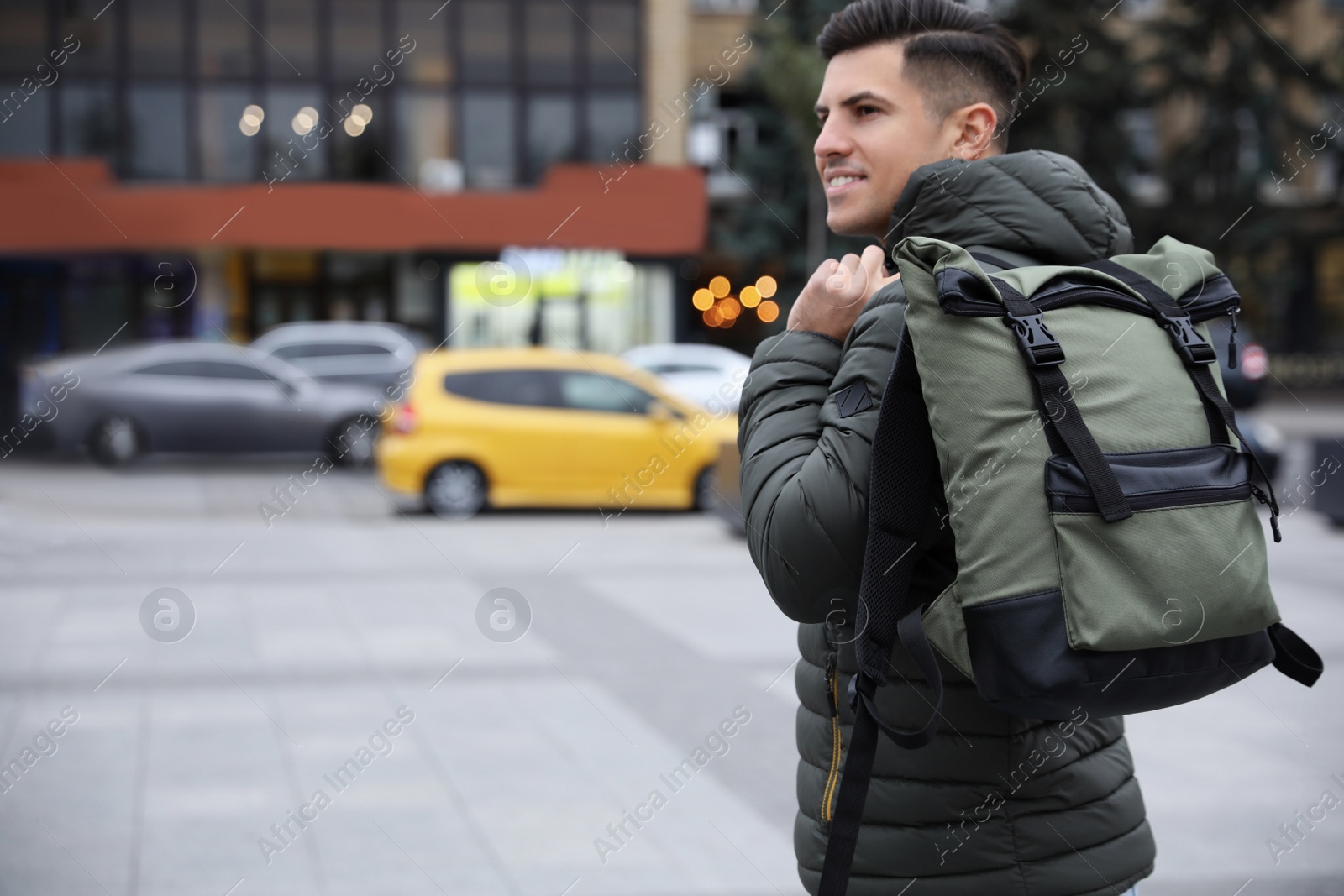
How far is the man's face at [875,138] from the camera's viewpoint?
6.28 feet

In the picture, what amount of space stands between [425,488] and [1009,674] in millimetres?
12878

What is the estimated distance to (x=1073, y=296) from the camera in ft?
5.23

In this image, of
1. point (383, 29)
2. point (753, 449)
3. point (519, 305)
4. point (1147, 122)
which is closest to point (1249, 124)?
point (1147, 122)

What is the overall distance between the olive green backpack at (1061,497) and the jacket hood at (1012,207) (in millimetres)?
91

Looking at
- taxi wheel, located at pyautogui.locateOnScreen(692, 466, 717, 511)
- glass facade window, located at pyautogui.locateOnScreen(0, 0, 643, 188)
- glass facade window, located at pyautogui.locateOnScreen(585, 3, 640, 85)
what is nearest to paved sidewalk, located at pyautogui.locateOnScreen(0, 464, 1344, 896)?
taxi wheel, located at pyautogui.locateOnScreen(692, 466, 717, 511)

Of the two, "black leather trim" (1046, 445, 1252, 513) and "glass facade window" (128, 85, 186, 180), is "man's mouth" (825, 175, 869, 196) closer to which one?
"black leather trim" (1046, 445, 1252, 513)

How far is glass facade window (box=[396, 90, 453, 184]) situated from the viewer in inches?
1073

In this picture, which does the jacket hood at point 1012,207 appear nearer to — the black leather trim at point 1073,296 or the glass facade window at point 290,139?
the black leather trim at point 1073,296

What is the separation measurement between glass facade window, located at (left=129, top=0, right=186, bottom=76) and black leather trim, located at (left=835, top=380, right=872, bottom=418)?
88.5ft

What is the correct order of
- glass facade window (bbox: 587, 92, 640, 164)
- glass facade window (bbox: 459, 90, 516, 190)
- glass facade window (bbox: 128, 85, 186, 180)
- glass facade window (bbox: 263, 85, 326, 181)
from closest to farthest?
1. glass facade window (bbox: 128, 85, 186, 180)
2. glass facade window (bbox: 263, 85, 326, 181)
3. glass facade window (bbox: 459, 90, 516, 190)
4. glass facade window (bbox: 587, 92, 640, 164)

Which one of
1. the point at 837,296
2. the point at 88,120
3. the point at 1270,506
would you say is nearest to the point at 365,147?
the point at 88,120

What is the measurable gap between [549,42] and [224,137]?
6.49m

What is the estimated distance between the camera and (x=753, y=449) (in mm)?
1810

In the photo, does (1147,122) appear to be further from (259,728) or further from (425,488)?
(259,728)
